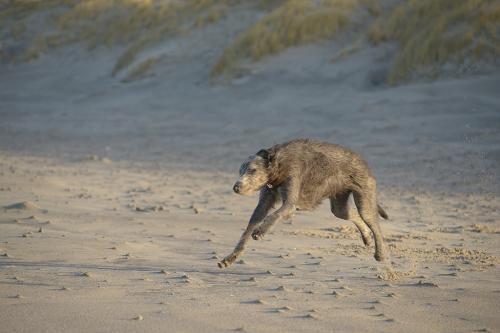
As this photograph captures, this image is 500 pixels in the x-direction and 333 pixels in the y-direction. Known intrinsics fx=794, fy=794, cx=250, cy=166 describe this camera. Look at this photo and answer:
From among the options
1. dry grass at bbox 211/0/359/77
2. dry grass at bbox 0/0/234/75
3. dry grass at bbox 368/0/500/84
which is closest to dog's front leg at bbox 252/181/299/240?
dry grass at bbox 368/0/500/84

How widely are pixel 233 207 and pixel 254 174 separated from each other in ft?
12.5

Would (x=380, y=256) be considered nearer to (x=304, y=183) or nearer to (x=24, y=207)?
(x=304, y=183)

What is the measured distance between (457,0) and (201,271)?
14158 millimetres

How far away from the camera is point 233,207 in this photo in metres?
10.4

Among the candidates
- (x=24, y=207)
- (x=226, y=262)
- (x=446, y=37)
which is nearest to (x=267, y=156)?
(x=226, y=262)

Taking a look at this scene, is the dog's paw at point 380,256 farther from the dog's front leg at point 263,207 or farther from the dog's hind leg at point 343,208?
the dog's front leg at point 263,207

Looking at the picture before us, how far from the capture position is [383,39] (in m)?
19.6

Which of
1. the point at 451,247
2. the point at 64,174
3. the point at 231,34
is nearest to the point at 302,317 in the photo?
the point at 451,247

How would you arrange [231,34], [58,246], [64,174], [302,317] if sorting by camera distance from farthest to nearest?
[231,34] → [64,174] → [58,246] → [302,317]

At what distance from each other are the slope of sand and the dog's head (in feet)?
2.21

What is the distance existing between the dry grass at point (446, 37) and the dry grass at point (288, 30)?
2.70 metres

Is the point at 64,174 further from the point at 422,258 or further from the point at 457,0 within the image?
the point at 457,0

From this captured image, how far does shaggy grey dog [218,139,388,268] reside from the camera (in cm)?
658

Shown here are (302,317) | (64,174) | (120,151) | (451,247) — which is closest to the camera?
(302,317)
